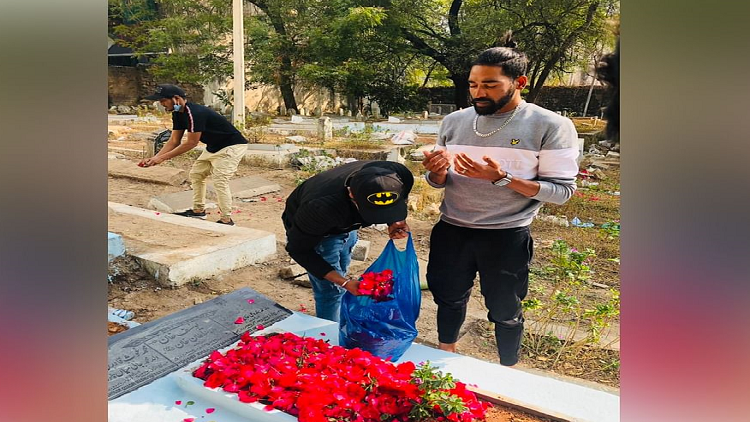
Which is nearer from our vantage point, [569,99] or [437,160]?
[437,160]

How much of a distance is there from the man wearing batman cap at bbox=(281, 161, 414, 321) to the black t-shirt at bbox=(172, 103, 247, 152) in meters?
2.45

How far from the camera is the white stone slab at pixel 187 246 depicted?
3920mm

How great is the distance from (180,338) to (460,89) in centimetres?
373

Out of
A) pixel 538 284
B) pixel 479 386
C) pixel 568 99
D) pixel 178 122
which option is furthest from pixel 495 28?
pixel 479 386

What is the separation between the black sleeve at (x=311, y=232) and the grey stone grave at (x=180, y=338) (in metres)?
0.61

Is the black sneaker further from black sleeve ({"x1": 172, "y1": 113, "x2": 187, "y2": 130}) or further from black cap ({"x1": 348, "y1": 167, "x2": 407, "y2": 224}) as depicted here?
black cap ({"x1": 348, "y1": 167, "x2": 407, "y2": 224})

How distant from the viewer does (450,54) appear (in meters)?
5.59

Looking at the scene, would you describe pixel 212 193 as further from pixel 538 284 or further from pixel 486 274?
pixel 486 274

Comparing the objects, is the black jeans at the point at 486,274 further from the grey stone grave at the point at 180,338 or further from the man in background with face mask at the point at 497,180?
the grey stone grave at the point at 180,338

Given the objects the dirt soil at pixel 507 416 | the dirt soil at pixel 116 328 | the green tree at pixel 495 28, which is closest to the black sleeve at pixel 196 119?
the dirt soil at pixel 116 328

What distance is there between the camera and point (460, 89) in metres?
5.49

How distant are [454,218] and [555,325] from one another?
5.27 ft
